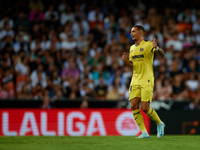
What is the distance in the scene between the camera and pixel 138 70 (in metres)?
8.58

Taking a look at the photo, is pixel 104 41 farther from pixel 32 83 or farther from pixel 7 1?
pixel 7 1

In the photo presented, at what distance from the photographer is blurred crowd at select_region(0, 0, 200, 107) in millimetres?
14734

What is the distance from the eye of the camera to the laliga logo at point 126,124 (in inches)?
519

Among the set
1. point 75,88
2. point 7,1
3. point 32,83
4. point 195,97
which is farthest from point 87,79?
point 7,1

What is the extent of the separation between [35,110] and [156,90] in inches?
177

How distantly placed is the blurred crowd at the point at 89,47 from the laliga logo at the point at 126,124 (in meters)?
1.21

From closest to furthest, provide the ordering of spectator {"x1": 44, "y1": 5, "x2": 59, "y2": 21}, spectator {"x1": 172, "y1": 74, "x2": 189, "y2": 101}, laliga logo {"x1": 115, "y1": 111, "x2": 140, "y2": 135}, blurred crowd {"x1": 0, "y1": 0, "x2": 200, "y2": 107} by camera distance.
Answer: laliga logo {"x1": 115, "y1": 111, "x2": 140, "y2": 135} → spectator {"x1": 172, "y1": 74, "x2": 189, "y2": 101} → blurred crowd {"x1": 0, "y1": 0, "x2": 200, "y2": 107} → spectator {"x1": 44, "y1": 5, "x2": 59, "y2": 21}

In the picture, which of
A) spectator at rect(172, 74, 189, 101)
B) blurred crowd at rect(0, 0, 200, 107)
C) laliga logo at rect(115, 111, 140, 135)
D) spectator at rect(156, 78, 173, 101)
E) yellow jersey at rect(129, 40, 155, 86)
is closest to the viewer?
yellow jersey at rect(129, 40, 155, 86)

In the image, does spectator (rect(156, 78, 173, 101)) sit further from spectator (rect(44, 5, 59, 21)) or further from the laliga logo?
spectator (rect(44, 5, 59, 21))

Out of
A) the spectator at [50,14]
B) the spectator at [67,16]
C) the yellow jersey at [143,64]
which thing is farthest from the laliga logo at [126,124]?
the spectator at [50,14]

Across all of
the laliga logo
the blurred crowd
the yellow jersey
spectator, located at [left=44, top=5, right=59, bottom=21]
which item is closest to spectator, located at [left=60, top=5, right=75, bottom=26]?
the blurred crowd

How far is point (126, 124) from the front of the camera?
1325 centimetres

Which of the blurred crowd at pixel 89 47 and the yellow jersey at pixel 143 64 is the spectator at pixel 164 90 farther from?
the yellow jersey at pixel 143 64

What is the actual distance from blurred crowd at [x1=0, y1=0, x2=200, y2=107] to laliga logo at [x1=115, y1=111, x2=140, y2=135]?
1.21 metres
